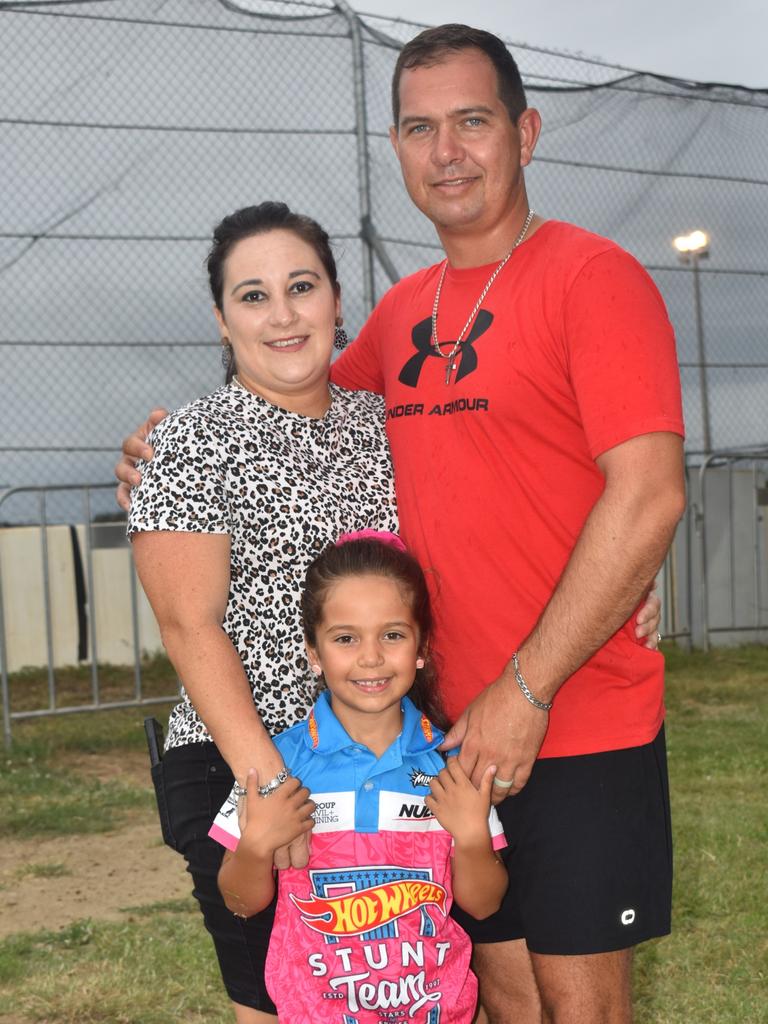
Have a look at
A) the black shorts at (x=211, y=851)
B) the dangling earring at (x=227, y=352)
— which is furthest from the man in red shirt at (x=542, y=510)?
the black shorts at (x=211, y=851)

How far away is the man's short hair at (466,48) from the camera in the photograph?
7.98 feet

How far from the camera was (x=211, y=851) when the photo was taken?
2.24 meters

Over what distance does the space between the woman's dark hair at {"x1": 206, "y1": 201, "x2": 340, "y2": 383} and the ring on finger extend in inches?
42.5

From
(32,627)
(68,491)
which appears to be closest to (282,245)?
(68,491)

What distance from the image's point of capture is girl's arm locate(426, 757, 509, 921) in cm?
211

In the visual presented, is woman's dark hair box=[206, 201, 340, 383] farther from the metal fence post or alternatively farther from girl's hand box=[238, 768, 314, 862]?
the metal fence post

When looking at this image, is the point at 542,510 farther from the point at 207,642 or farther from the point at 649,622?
the point at 207,642

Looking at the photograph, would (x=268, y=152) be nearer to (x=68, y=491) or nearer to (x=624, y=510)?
(x=68, y=491)

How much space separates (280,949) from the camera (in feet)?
7.22

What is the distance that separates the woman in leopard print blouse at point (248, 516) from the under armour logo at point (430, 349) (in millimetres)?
154

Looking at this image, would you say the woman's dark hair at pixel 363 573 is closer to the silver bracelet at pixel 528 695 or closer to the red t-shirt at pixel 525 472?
the red t-shirt at pixel 525 472

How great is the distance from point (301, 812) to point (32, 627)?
6.80m

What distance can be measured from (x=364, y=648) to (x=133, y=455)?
610mm

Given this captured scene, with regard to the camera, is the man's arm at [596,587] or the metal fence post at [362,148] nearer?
the man's arm at [596,587]
